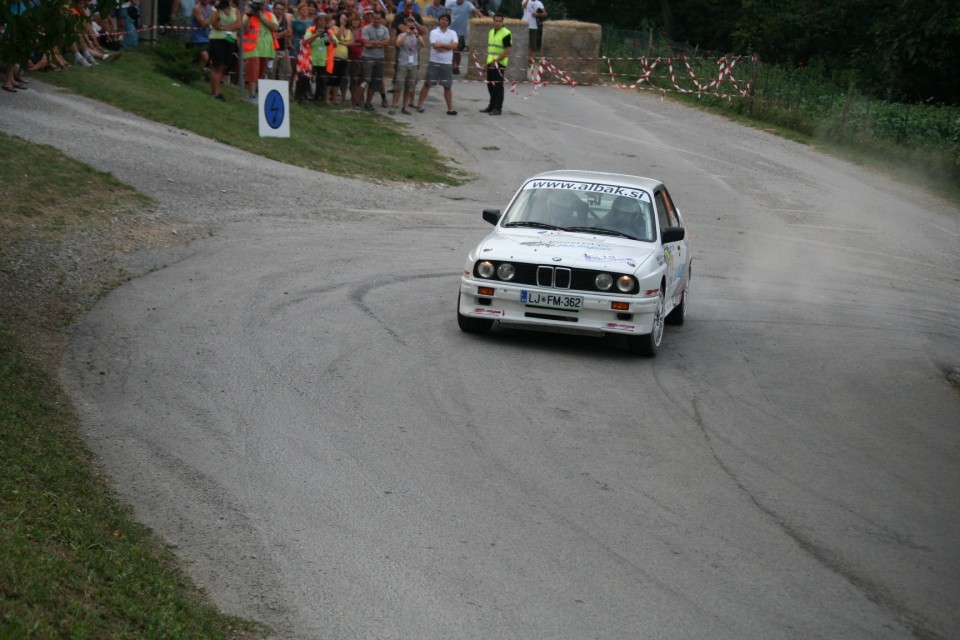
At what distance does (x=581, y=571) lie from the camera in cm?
675

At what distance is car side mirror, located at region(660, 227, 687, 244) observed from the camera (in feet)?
40.5


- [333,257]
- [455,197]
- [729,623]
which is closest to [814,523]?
[729,623]

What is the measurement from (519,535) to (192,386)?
360 centimetres

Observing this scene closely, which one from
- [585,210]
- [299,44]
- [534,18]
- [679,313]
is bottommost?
[679,313]

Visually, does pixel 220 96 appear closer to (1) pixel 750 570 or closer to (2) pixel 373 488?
(2) pixel 373 488

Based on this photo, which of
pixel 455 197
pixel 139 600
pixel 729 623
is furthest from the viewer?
pixel 455 197

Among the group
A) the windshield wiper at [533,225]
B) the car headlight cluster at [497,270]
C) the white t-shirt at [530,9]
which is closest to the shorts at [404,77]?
the white t-shirt at [530,9]

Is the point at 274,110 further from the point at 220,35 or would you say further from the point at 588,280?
the point at 588,280

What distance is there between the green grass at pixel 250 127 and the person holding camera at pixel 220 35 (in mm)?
471

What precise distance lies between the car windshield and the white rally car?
0.03 feet

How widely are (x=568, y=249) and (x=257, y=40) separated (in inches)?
602

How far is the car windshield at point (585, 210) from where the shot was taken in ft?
41.1

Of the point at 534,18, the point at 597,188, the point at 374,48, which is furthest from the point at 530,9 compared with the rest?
the point at 597,188

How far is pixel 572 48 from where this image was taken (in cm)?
3741
